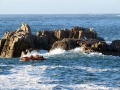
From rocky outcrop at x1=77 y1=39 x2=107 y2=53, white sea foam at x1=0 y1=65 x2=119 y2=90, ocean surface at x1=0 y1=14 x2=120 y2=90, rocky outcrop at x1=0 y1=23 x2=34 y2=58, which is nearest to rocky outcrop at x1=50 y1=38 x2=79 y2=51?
ocean surface at x1=0 y1=14 x2=120 y2=90

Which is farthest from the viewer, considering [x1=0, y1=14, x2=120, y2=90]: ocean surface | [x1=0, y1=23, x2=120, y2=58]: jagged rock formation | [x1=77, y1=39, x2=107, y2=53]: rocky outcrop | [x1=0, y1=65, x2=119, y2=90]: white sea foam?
[x1=77, y1=39, x2=107, y2=53]: rocky outcrop

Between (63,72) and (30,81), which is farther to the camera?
(63,72)

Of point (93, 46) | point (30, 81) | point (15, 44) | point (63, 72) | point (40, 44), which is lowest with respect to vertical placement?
point (63, 72)

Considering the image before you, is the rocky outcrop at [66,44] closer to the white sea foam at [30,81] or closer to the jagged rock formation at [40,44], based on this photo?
the jagged rock formation at [40,44]

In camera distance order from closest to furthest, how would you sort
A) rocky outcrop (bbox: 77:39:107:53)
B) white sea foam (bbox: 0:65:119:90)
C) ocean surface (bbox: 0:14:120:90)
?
white sea foam (bbox: 0:65:119:90), ocean surface (bbox: 0:14:120:90), rocky outcrop (bbox: 77:39:107:53)

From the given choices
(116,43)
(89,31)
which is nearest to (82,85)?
(116,43)

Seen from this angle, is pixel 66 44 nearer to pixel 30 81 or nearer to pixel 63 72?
Result: pixel 63 72

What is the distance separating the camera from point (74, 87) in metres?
39.0

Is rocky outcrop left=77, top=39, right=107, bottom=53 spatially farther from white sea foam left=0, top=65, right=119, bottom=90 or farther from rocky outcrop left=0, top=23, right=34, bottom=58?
white sea foam left=0, top=65, right=119, bottom=90

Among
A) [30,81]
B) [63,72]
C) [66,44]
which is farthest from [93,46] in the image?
[30,81]

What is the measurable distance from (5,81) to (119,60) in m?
22.0

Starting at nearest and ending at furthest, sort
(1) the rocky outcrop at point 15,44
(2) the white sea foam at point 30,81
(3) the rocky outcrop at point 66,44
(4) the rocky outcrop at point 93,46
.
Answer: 1. (2) the white sea foam at point 30,81
2. (1) the rocky outcrop at point 15,44
3. (4) the rocky outcrop at point 93,46
4. (3) the rocky outcrop at point 66,44

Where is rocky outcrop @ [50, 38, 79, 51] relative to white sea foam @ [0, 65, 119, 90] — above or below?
above

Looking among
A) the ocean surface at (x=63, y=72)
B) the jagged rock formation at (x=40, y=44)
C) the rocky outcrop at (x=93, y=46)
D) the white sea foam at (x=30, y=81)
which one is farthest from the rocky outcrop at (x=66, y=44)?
the white sea foam at (x=30, y=81)
